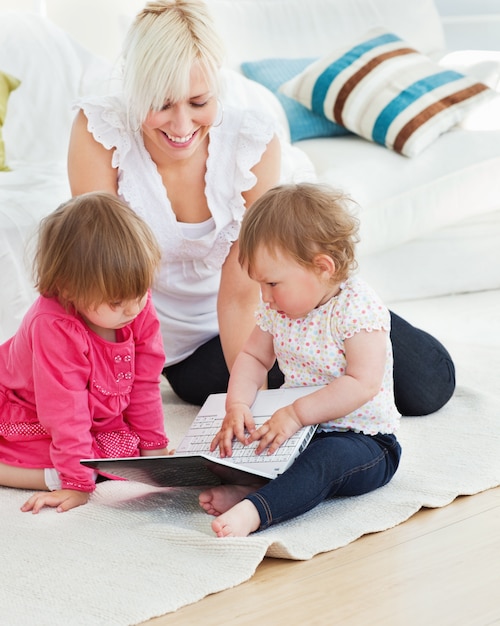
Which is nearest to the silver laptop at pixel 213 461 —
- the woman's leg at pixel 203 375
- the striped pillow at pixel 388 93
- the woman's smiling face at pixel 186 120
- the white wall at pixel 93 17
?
the woman's leg at pixel 203 375

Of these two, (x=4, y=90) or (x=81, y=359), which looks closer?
(x=81, y=359)

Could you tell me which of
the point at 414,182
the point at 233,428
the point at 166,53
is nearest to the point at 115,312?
the point at 233,428

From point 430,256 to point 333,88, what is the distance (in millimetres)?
593

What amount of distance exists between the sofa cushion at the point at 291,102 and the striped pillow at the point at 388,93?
0.04 m

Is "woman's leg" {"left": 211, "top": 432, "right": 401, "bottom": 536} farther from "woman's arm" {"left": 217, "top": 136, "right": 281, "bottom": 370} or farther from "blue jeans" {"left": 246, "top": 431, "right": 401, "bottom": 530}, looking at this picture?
"woman's arm" {"left": 217, "top": 136, "right": 281, "bottom": 370}

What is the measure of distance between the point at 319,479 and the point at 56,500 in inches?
15.8

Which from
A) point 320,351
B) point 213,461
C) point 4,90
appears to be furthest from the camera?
point 4,90

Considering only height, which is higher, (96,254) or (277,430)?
(96,254)

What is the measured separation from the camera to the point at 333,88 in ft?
9.45

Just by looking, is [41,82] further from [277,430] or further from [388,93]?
[277,430]

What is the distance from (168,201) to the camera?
5.96 feet

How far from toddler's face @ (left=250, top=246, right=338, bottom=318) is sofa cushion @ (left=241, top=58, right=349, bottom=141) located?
159 cm

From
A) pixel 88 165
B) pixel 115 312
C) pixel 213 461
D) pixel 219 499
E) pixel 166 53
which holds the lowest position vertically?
pixel 219 499

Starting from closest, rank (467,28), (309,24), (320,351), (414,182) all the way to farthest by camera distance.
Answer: (320,351) < (414,182) < (309,24) < (467,28)
